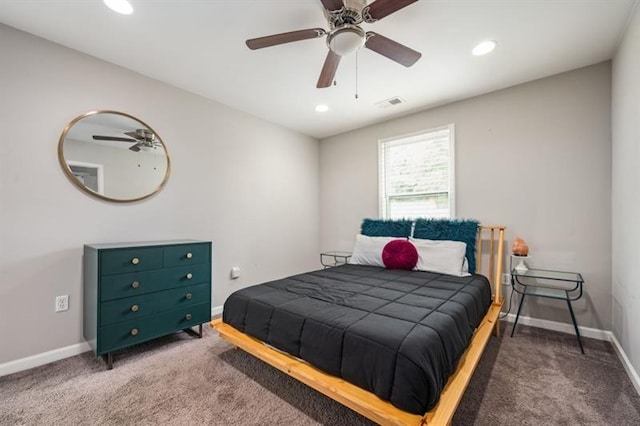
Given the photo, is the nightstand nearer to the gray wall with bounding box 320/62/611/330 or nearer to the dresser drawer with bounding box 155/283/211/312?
the gray wall with bounding box 320/62/611/330

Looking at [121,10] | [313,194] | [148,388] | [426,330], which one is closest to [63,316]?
[148,388]

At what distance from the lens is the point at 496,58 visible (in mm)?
2389

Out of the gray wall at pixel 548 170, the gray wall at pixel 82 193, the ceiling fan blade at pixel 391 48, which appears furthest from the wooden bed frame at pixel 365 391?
the ceiling fan blade at pixel 391 48

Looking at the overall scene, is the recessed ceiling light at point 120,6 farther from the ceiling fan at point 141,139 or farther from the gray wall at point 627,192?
the gray wall at point 627,192

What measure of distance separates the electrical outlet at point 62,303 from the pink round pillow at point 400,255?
2902 millimetres

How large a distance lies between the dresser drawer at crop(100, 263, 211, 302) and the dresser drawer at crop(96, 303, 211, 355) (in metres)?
0.22

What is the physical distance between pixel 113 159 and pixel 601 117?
14.6ft

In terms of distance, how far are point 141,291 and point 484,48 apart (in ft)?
11.3

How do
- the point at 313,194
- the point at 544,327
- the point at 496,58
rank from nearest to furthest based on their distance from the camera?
1. the point at 496,58
2. the point at 544,327
3. the point at 313,194

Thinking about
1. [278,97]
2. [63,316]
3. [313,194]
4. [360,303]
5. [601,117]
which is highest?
[278,97]

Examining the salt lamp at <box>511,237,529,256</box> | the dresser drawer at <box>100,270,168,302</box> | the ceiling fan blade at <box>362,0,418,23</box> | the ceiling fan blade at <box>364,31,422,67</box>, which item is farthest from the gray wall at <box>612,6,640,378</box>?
the dresser drawer at <box>100,270,168,302</box>

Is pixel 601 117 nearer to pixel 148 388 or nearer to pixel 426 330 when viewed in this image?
pixel 426 330

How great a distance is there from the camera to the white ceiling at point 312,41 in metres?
1.83

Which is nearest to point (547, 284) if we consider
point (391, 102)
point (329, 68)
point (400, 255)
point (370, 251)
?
point (400, 255)
